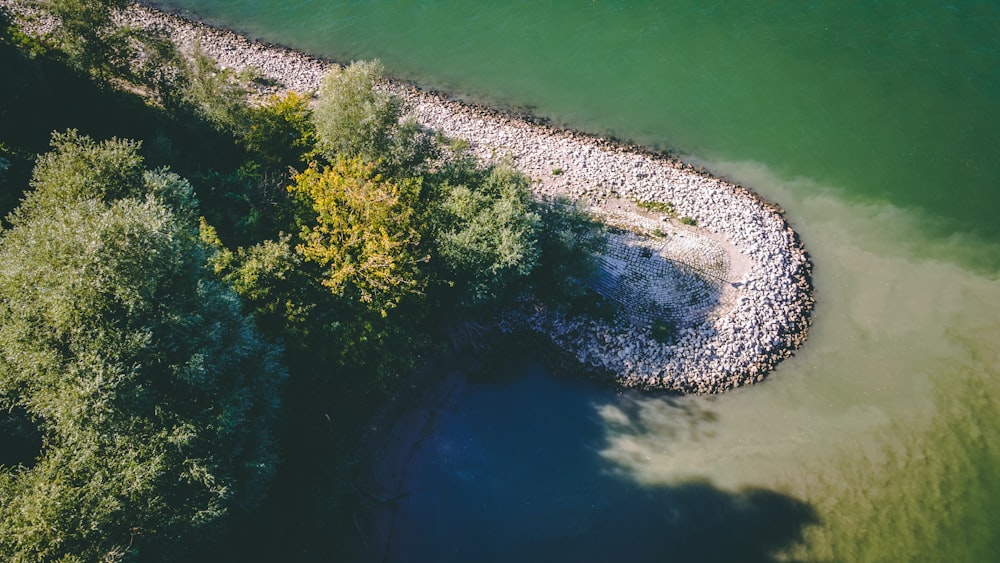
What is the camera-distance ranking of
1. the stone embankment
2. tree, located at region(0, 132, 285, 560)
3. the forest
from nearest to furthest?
tree, located at region(0, 132, 285, 560), the forest, the stone embankment

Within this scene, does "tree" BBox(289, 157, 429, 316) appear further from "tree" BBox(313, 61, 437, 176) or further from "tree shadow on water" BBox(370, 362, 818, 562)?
"tree shadow on water" BBox(370, 362, 818, 562)

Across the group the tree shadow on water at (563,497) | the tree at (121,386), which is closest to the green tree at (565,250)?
the tree shadow on water at (563,497)

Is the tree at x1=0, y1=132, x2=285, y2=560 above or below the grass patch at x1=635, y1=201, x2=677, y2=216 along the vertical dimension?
below

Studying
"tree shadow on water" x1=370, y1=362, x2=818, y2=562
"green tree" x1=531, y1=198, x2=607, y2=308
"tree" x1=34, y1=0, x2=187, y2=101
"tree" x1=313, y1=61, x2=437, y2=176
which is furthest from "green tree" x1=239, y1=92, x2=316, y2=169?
"tree shadow on water" x1=370, y1=362, x2=818, y2=562

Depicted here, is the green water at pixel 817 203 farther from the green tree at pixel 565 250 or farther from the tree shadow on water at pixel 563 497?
the green tree at pixel 565 250

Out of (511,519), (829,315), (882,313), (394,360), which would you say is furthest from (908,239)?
(394,360)

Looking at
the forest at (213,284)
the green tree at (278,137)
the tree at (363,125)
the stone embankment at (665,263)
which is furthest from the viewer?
the stone embankment at (665,263)
